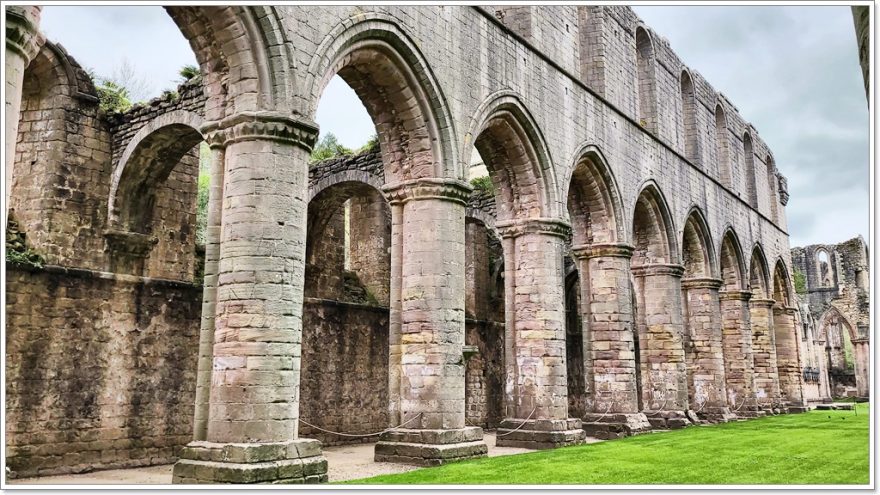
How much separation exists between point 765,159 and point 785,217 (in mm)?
2225

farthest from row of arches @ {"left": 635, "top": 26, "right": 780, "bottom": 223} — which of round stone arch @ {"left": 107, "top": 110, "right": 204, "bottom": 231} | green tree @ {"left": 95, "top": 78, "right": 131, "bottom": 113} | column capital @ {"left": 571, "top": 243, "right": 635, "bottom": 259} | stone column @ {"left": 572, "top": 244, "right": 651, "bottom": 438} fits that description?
green tree @ {"left": 95, "top": 78, "right": 131, "bottom": 113}

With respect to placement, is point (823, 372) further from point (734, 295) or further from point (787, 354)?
point (734, 295)

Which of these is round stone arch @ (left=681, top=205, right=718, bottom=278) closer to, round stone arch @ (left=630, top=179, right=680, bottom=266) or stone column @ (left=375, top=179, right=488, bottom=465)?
round stone arch @ (left=630, top=179, right=680, bottom=266)

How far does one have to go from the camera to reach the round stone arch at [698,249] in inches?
685

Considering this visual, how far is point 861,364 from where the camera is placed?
31.7m

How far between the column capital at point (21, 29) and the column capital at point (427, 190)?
15.6 ft

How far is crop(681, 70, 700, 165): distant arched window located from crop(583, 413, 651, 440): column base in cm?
784

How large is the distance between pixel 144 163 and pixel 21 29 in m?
7.27

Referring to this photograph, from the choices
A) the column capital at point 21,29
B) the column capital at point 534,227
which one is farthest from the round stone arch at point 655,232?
the column capital at point 21,29

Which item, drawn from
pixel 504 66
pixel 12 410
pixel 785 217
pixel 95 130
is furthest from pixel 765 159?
pixel 12 410

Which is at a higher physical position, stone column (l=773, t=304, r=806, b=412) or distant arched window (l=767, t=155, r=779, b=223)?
distant arched window (l=767, t=155, r=779, b=223)

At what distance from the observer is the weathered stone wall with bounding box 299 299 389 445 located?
11500 mm

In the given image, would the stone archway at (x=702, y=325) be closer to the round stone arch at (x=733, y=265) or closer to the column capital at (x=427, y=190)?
the round stone arch at (x=733, y=265)

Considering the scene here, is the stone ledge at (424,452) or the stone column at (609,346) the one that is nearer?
the stone ledge at (424,452)
